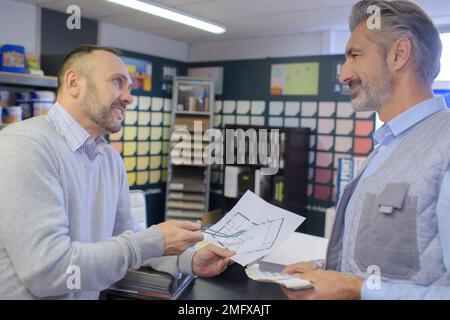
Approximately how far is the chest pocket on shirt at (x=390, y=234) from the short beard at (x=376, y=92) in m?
0.32

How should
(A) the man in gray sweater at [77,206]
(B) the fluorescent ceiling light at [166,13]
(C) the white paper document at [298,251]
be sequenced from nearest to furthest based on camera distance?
(A) the man in gray sweater at [77,206] → (C) the white paper document at [298,251] → (B) the fluorescent ceiling light at [166,13]

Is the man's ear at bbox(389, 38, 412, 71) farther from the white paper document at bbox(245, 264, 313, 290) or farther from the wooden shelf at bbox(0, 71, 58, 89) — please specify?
the wooden shelf at bbox(0, 71, 58, 89)

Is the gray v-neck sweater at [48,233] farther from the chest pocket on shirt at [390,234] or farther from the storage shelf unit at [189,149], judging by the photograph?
the storage shelf unit at [189,149]

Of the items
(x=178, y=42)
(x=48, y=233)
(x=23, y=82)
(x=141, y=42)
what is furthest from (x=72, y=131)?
(x=178, y=42)

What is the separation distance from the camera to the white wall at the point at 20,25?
3.91m

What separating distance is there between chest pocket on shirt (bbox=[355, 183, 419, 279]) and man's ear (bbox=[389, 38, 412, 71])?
0.40 m

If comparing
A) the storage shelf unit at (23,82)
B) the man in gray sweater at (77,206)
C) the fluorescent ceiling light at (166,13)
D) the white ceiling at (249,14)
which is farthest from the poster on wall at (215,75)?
the man in gray sweater at (77,206)

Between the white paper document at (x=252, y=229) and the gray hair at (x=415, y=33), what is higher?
the gray hair at (x=415, y=33)

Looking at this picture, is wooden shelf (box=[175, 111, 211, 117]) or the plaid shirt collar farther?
wooden shelf (box=[175, 111, 211, 117])

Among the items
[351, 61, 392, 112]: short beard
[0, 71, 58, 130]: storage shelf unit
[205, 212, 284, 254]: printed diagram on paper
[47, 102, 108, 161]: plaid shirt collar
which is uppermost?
[0, 71, 58, 130]: storage shelf unit

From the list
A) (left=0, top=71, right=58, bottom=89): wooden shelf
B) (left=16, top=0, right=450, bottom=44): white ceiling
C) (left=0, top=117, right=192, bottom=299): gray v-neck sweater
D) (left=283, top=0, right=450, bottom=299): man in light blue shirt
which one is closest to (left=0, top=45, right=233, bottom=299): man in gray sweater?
(left=0, top=117, right=192, bottom=299): gray v-neck sweater

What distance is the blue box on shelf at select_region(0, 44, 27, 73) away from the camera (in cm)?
339

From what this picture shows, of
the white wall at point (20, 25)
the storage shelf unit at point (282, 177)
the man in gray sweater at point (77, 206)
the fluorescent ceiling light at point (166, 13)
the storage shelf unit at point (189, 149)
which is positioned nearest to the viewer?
the man in gray sweater at point (77, 206)
